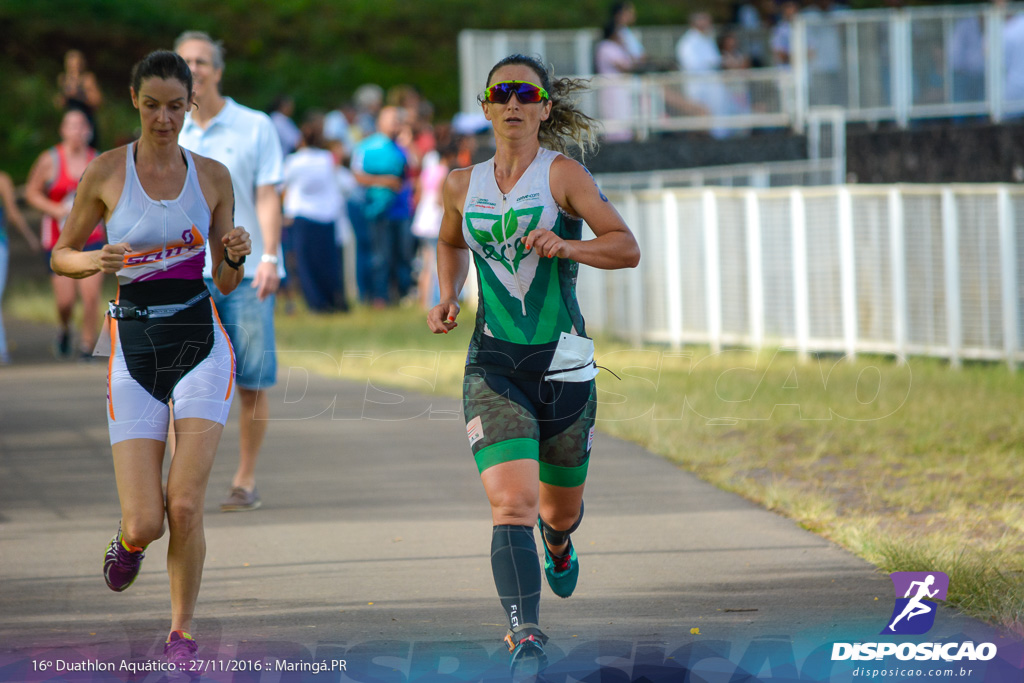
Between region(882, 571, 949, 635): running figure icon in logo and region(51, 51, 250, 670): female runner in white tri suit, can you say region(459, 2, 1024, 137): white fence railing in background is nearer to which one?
region(882, 571, 949, 635): running figure icon in logo

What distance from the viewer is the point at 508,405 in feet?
15.3

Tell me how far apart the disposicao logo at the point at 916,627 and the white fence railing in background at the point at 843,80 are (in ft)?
39.6

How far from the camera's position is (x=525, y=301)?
4.74 meters

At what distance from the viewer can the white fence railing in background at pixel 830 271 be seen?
1105 centimetres

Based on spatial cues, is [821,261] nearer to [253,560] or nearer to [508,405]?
[253,560]

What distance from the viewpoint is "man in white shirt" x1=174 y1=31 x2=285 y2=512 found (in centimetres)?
694

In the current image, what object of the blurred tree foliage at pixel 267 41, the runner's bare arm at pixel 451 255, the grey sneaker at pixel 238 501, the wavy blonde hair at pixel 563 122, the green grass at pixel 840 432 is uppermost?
the blurred tree foliage at pixel 267 41

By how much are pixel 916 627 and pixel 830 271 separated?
742 cm

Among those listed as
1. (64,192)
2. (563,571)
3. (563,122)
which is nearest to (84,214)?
(563,122)

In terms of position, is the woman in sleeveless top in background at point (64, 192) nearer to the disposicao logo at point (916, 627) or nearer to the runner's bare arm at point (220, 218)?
the runner's bare arm at point (220, 218)

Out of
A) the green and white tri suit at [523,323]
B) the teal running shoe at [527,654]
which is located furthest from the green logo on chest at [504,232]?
the teal running shoe at [527,654]

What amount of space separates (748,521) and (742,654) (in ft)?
7.04

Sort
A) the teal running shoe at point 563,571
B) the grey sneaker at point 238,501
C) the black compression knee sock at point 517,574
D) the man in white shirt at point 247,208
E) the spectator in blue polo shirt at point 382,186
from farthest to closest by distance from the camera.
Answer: the spectator in blue polo shirt at point 382,186, the grey sneaker at point 238,501, the man in white shirt at point 247,208, the teal running shoe at point 563,571, the black compression knee sock at point 517,574

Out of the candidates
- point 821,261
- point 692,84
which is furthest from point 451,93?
point 821,261
